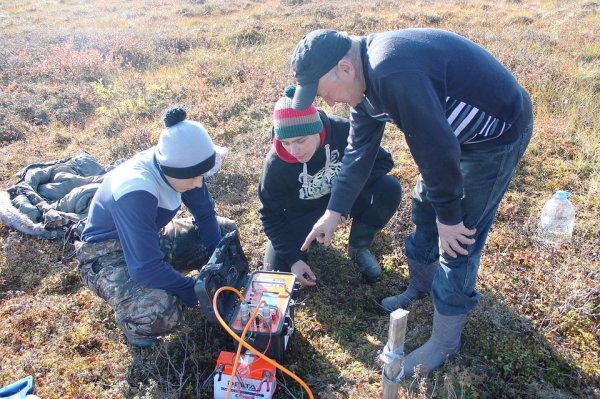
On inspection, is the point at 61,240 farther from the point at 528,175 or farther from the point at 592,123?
the point at 592,123

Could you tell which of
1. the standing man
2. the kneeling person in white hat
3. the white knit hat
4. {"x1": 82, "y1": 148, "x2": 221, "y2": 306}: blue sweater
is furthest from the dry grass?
the white knit hat

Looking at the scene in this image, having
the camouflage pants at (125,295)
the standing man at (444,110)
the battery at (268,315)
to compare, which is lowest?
the camouflage pants at (125,295)

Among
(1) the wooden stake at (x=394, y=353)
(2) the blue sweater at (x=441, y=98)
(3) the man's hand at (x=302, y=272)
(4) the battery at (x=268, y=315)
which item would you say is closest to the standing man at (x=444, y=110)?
(2) the blue sweater at (x=441, y=98)

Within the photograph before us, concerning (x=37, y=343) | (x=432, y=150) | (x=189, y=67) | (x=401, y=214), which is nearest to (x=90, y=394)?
(x=37, y=343)

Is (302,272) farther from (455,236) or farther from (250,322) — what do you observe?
(455,236)

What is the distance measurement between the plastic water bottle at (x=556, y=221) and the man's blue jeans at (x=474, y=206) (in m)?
1.70

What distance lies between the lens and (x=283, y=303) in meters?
2.86

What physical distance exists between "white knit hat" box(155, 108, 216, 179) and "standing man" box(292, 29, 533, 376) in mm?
957

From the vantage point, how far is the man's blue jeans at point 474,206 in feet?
7.72

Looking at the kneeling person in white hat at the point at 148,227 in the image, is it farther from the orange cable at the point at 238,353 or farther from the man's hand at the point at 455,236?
the man's hand at the point at 455,236

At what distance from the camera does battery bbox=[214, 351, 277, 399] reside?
8.52ft

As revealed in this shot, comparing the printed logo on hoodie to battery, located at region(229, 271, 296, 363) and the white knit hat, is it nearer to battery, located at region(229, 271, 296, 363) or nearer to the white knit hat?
battery, located at region(229, 271, 296, 363)

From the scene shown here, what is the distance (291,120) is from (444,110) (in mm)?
1334

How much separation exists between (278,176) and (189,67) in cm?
683
